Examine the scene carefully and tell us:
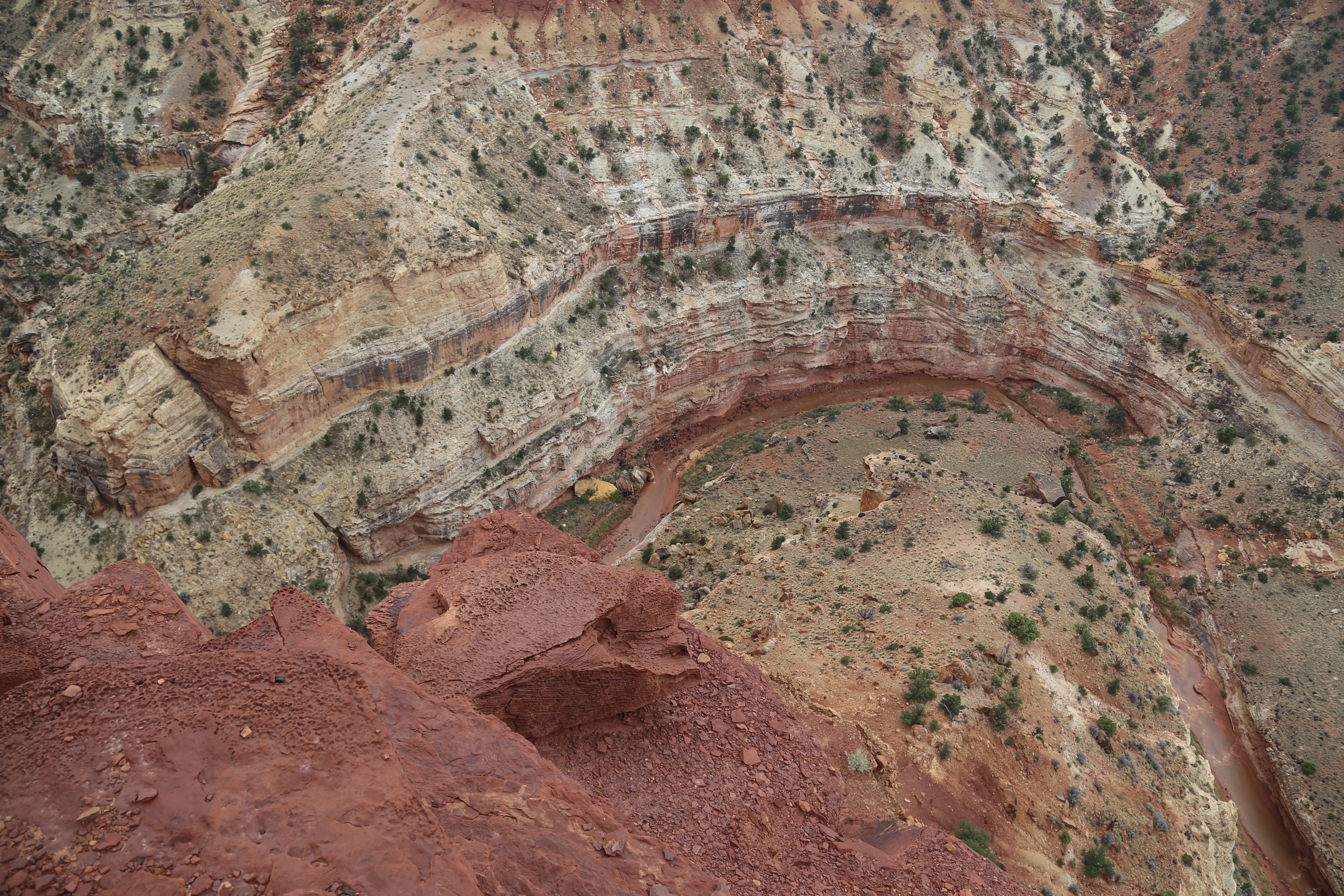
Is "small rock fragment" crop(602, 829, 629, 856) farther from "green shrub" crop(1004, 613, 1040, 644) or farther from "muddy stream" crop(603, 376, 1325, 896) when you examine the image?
"muddy stream" crop(603, 376, 1325, 896)

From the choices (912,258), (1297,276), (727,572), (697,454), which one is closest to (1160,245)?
(1297,276)

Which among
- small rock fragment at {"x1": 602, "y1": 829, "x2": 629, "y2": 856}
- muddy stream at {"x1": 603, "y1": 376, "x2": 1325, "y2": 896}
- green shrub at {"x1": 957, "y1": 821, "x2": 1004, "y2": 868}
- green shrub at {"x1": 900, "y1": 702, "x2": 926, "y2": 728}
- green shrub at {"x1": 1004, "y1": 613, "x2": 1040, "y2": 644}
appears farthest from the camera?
muddy stream at {"x1": 603, "y1": 376, "x2": 1325, "y2": 896}

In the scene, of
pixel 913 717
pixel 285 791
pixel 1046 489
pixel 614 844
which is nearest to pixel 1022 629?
pixel 913 717

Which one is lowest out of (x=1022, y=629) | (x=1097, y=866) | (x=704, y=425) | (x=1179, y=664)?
(x=1179, y=664)

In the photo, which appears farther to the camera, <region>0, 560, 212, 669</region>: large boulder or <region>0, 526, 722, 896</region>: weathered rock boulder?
<region>0, 560, 212, 669</region>: large boulder

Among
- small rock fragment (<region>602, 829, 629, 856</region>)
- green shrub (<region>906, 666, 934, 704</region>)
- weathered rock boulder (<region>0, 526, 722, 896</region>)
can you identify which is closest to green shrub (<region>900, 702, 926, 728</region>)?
green shrub (<region>906, 666, 934, 704</region>)

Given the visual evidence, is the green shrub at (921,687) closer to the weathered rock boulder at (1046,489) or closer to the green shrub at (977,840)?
the green shrub at (977,840)

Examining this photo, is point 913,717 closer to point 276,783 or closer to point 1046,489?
point 276,783
